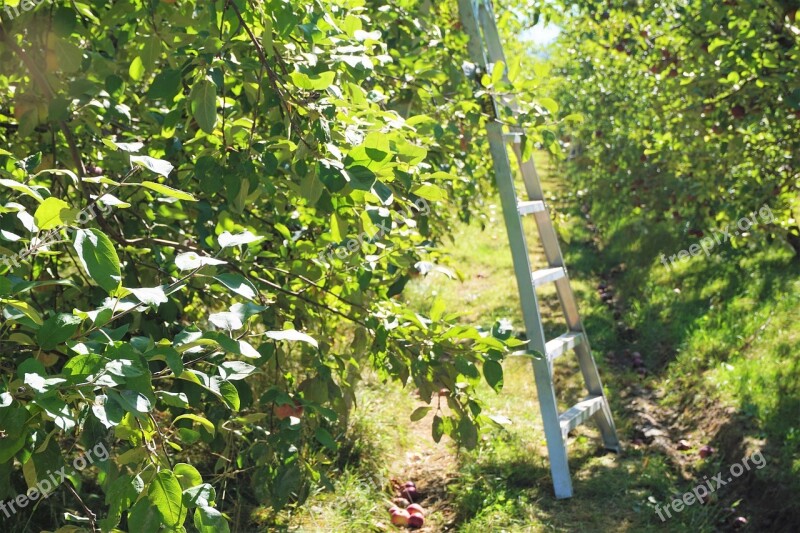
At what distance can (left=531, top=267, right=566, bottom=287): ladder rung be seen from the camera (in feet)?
13.3

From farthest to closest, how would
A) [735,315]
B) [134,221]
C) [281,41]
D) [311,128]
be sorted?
[735,315]
[134,221]
[281,41]
[311,128]

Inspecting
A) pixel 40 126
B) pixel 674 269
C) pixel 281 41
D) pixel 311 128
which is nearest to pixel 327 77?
pixel 311 128

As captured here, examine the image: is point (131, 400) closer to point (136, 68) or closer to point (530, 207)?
point (136, 68)

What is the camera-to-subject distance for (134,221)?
2.77m

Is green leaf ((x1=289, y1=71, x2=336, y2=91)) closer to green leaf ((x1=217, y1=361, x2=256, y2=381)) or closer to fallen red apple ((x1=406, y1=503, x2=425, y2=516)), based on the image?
green leaf ((x1=217, y1=361, x2=256, y2=381))

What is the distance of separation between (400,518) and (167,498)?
2.33 meters

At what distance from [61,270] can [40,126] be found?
1.28m

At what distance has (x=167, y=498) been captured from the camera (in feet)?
4.60

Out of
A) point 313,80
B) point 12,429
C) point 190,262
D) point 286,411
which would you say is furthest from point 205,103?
point 286,411

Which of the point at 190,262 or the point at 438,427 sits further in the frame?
the point at 438,427

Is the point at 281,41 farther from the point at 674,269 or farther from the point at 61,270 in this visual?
the point at 674,269

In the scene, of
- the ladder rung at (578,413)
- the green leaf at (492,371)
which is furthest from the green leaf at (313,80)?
the ladder rung at (578,413)

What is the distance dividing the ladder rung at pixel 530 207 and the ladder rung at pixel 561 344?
63 cm
